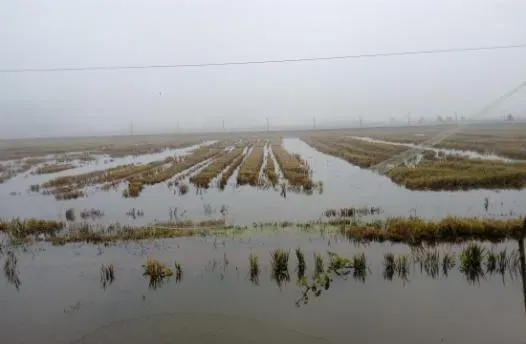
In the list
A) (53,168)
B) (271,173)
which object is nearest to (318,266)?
(271,173)

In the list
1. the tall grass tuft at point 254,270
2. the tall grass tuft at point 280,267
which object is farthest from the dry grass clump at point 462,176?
the tall grass tuft at point 254,270

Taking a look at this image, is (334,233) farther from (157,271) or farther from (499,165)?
(499,165)

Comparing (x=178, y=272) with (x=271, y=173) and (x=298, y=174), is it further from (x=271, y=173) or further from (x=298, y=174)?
(x=271, y=173)

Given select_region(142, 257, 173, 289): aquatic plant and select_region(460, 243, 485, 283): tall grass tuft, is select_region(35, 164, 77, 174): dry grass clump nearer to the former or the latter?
select_region(142, 257, 173, 289): aquatic plant

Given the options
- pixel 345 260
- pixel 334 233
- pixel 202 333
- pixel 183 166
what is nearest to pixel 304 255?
pixel 345 260

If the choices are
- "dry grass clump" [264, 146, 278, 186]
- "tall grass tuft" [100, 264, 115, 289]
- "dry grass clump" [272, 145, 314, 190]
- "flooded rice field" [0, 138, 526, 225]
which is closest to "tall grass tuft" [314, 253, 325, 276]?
"tall grass tuft" [100, 264, 115, 289]
